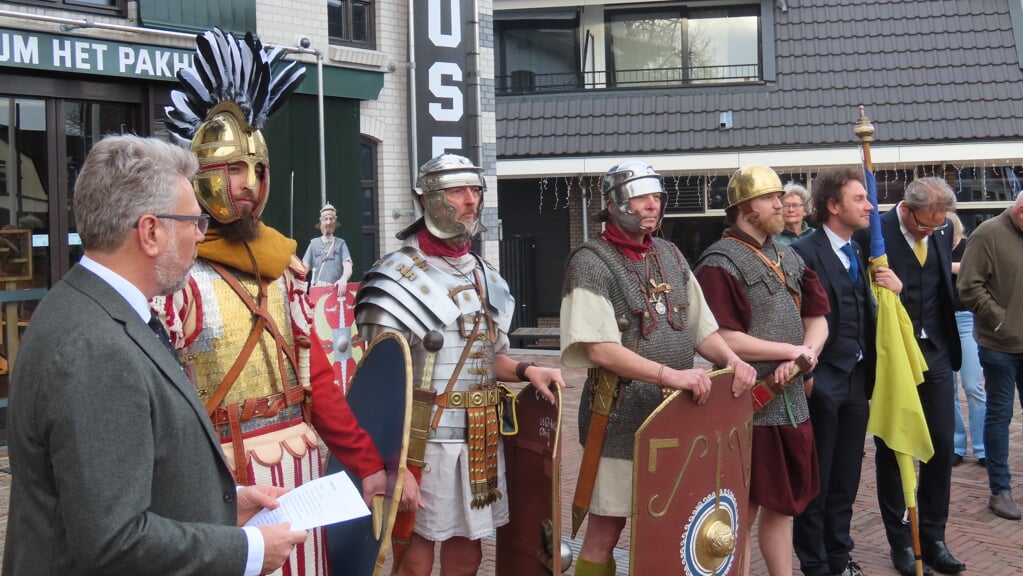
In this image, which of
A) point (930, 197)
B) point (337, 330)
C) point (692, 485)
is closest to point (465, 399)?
point (692, 485)

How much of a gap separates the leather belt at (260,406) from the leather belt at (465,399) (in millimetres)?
720

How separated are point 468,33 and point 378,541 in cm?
814

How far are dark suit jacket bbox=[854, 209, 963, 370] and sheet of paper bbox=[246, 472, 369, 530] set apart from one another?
3619 millimetres

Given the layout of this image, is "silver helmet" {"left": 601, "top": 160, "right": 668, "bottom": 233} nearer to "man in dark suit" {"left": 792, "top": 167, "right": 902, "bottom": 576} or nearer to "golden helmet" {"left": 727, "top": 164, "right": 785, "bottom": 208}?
"golden helmet" {"left": 727, "top": 164, "right": 785, "bottom": 208}

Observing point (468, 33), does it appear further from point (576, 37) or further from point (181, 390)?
point (181, 390)

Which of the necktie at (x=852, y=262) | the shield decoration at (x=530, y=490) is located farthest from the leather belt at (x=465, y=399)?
the necktie at (x=852, y=262)

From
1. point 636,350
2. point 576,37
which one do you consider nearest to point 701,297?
point 636,350

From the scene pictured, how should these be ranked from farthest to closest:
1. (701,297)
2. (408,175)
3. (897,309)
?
(408,175)
(897,309)
(701,297)

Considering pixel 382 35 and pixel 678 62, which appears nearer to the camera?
pixel 382 35

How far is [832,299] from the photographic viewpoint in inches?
186

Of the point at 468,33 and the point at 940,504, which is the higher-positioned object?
the point at 468,33

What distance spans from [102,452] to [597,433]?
2447 millimetres

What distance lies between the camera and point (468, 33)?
10.5 metres

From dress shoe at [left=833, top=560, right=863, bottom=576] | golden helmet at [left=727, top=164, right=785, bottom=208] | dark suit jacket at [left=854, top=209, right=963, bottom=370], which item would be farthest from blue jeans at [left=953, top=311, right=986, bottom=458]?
golden helmet at [left=727, top=164, right=785, bottom=208]
